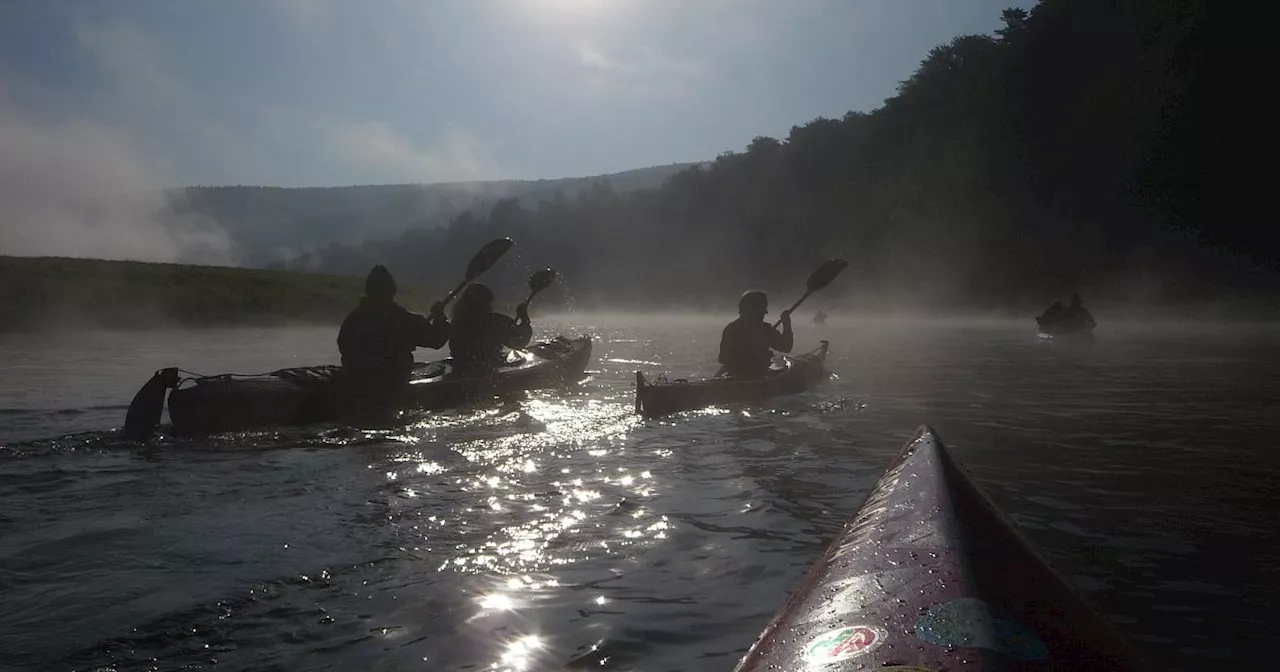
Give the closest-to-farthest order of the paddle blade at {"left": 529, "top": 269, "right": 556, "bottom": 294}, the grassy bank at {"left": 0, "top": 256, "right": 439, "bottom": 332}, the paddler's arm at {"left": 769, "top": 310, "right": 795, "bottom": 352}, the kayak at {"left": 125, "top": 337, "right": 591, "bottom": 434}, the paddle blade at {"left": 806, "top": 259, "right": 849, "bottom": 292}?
the kayak at {"left": 125, "top": 337, "right": 591, "bottom": 434}
the paddler's arm at {"left": 769, "top": 310, "right": 795, "bottom": 352}
the paddle blade at {"left": 806, "top": 259, "right": 849, "bottom": 292}
the paddle blade at {"left": 529, "top": 269, "right": 556, "bottom": 294}
the grassy bank at {"left": 0, "top": 256, "right": 439, "bottom": 332}

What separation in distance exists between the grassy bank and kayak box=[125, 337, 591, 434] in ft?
83.6

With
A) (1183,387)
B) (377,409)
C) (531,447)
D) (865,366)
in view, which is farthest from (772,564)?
(865,366)

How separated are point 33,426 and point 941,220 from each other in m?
62.5

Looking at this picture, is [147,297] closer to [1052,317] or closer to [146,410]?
[146,410]

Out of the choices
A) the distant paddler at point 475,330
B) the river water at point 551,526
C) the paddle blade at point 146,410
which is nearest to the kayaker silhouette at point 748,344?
the river water at point 551,526

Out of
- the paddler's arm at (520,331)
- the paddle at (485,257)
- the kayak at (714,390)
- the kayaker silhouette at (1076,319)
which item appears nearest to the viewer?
the kayak at (714,390)

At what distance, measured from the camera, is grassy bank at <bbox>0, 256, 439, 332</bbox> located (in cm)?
3055

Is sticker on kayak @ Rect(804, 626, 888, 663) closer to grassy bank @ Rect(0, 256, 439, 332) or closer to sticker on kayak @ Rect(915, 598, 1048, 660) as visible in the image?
sticker on kayak @ Rect(915, 598, 1048, 660)

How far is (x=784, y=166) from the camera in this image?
324ft

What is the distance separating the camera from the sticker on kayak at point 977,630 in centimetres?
245

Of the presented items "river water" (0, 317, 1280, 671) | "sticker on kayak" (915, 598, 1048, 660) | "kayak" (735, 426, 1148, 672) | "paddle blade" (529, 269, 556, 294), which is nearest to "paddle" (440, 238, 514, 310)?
Answer: "paddle blade" (529, 269, 556, 294)

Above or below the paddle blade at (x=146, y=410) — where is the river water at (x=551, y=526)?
below

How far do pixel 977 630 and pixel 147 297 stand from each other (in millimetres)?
37921

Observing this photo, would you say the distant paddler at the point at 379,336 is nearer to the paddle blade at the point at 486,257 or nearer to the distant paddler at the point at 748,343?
the paddle blade at the point at 486,257
